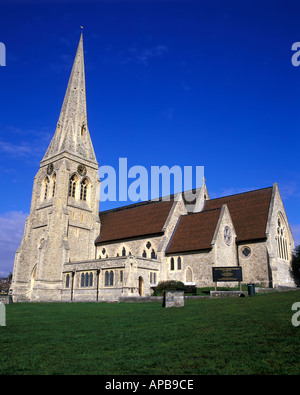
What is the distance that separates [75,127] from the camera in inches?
1943

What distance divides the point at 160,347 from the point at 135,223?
116ft

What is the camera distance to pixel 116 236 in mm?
43656

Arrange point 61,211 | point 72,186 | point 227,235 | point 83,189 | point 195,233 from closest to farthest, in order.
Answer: point 227,235, point 195,233, point 61,211, point 72,186, point 83,189

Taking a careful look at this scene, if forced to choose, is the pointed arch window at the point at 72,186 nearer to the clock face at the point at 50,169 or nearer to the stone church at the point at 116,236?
the stone church at the point at 116,236

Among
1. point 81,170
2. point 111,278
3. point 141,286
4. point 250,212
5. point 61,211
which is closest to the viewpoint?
point 141,286

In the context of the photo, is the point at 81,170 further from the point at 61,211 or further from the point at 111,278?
the point at 111,278

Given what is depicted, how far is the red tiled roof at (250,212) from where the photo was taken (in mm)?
36750

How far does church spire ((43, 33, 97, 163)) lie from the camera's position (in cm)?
4784

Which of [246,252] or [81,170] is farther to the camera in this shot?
[81,170]

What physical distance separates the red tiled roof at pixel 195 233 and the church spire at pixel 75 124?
60.4ft

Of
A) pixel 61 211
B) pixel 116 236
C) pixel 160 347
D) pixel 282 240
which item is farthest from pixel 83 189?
pixel 160 347

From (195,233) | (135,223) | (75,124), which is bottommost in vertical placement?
(195,233)

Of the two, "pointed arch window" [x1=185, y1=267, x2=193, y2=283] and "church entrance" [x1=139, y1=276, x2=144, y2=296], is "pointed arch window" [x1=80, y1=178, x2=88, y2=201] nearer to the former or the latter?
"church entrance" [x1=139, y1=276, x2=144, y2=296]
